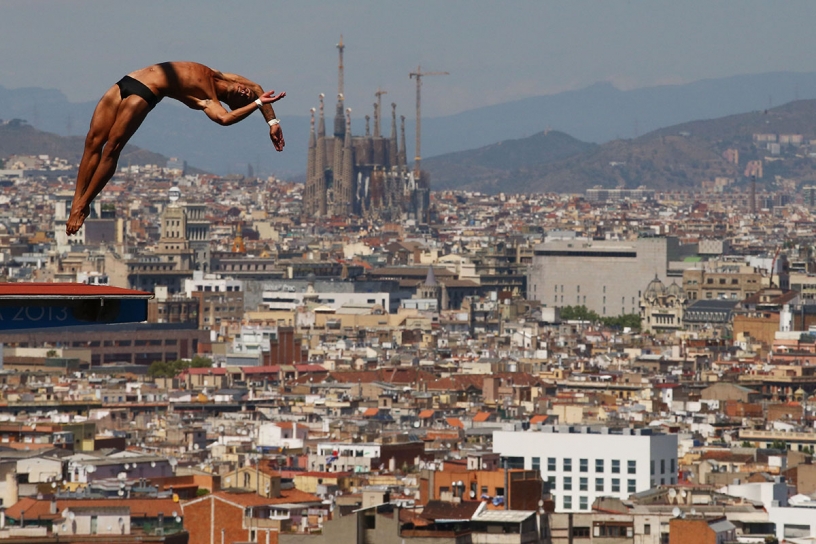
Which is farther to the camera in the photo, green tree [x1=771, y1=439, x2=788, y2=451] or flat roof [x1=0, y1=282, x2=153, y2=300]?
green tree [x1=771, y1=439, x2=788, y2=451]

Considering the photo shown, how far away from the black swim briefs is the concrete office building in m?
126

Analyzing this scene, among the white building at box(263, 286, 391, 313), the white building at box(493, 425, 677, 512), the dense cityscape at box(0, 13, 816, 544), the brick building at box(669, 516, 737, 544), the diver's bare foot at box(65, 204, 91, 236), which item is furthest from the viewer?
the white building at box(263, 286, 391, 313)

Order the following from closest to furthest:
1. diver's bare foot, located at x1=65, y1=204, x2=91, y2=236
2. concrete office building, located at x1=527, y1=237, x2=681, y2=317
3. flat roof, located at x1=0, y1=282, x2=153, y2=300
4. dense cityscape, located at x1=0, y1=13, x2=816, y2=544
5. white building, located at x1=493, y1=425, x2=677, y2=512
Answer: flat roof, located at x1=0, y1=282, x2=153, y2=300
diver's bare foot, located at x1=65, y1=204, x2=91, y2=236
dense cityscape, located at x1=0, y1=13, x2=816, y2=544
white building, located at x1=493, y1=425, x2=677, y2=512
concrete office building, located at x1=527, y1=237, x2=681, y2=317

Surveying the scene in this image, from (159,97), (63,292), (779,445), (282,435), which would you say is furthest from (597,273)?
(63,292)

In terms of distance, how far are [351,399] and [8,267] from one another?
58.5m

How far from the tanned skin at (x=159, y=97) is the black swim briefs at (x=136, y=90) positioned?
1 cm

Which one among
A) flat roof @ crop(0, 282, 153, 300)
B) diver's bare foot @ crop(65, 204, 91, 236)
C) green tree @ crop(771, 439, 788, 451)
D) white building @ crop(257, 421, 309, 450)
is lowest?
green tree @ crop(771, 439, 788, 451)

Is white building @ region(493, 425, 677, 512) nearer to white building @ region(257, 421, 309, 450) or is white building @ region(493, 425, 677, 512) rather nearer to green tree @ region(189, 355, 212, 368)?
white building @ region(257, 421, 309, 450)

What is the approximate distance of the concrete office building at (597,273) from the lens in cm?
13550

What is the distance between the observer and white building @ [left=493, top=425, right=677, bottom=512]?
45.4m

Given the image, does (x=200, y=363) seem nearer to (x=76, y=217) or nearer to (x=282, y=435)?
(x=282, y=435)

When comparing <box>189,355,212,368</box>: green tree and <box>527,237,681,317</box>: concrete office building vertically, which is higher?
<box>527,237,681,317</box>: concrete office building

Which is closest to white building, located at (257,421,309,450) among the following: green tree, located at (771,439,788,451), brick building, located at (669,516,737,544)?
green tree, located at (771,439,788,451)

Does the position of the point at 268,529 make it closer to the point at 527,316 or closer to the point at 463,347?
the point at 463,347
